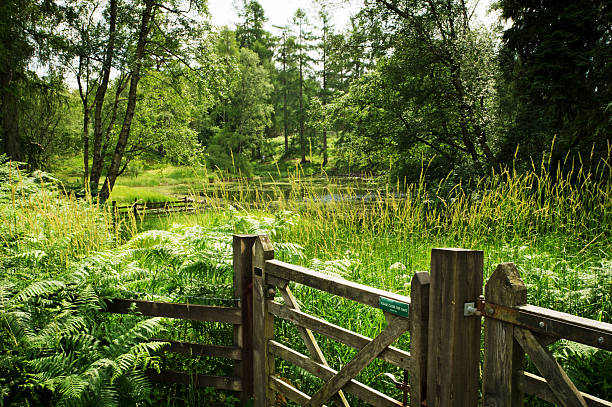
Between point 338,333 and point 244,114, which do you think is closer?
point 338,333

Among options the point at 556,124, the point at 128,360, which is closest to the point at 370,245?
the point at 128,360

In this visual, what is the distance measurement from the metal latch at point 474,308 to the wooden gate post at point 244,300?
5.48ft

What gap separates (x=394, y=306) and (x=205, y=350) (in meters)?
1.87

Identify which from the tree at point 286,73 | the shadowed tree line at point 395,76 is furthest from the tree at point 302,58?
the shadowed tree line at point 395,76

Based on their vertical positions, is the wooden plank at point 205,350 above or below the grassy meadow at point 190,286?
below

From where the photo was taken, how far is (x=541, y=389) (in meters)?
1.61

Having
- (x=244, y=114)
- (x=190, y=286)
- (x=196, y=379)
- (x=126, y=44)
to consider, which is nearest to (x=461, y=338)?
(x=196, y=379)

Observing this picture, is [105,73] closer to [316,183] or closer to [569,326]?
[316,183]

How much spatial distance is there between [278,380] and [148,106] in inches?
663

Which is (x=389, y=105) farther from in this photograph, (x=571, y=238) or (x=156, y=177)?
(x=156, y=177)

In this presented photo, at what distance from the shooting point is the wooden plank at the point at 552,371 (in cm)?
146

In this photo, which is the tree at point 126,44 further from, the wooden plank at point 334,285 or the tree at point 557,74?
the wooden plank at point 334,285

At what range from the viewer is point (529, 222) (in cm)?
549

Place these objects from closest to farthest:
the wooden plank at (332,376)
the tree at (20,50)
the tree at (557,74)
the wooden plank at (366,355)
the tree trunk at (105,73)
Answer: the wooden plank at (366,355) < the wooden plank at (332,376) < the tree at (557,74) < the tree at (20,50) < the tree trunk at (105,73)
